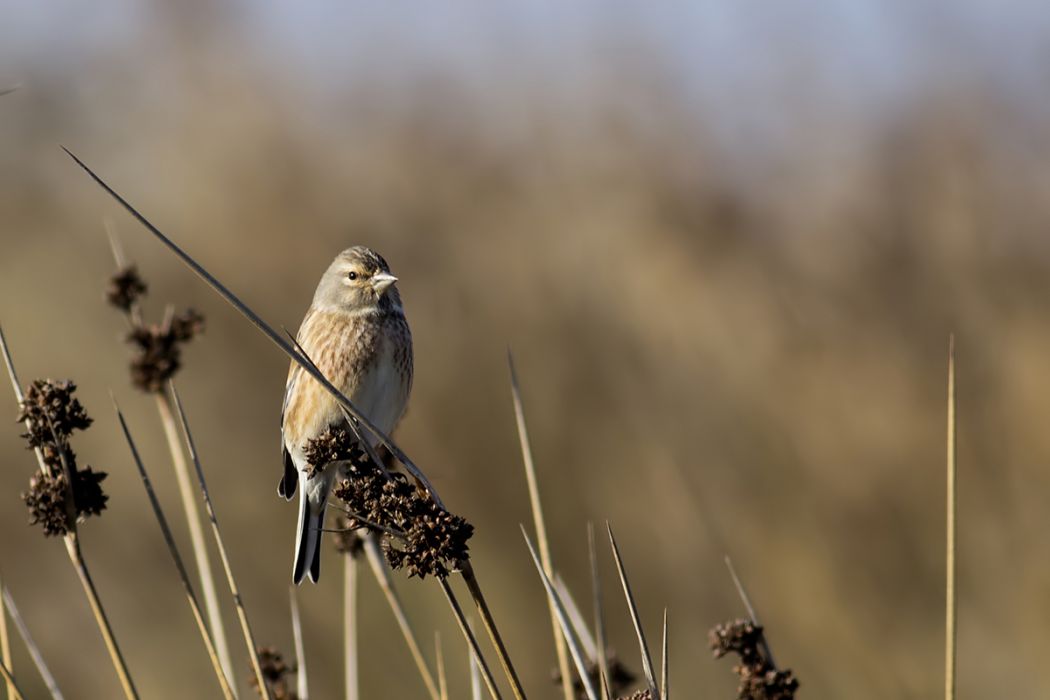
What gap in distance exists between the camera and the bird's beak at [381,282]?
Result: 371 centimetres

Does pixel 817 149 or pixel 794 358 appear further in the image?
pixel 817 149

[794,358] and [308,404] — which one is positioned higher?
[794,358]

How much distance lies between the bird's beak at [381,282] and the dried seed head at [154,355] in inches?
57.7

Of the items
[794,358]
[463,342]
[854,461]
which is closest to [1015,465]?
[854,461]

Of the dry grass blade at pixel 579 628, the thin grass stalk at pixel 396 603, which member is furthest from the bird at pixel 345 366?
the dry grass blade at pixel 579 628

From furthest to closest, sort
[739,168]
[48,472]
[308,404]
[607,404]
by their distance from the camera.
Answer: [739,168] < [607,404] < [308,404] < [48,472]

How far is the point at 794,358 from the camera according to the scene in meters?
6.43

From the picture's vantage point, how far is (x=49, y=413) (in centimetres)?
201

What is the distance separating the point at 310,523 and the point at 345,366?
1.56 feet

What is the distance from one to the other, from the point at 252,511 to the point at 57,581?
1016 millimetres

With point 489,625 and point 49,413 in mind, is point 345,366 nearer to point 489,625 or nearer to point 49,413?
point 49,413

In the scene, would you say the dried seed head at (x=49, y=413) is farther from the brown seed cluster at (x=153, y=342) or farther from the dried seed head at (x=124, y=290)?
the dried seed head at (x=124, y=290)

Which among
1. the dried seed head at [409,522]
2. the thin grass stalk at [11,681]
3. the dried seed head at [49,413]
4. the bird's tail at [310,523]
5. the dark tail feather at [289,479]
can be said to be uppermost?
the dark tail feather at [289,479]

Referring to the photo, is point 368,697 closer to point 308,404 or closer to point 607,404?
point 607,404
